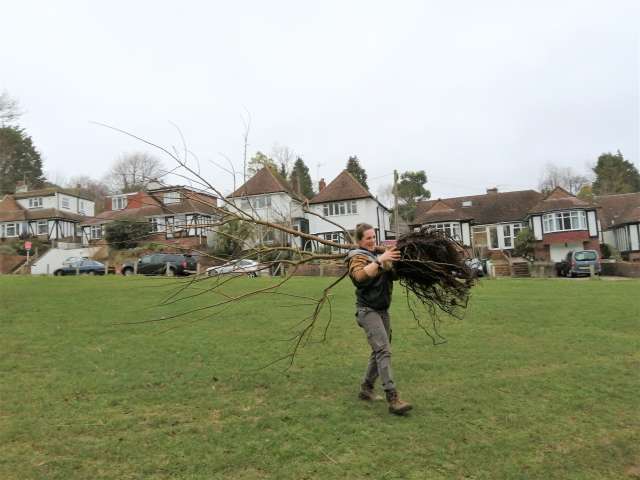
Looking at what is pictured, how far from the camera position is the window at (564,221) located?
38.7 m

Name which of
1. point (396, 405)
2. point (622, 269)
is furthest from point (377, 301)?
point (622, 269)

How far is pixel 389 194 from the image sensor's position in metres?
75.7

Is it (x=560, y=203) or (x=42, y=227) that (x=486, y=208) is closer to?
(x=560, y=203)

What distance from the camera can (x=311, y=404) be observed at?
5609 millimetres

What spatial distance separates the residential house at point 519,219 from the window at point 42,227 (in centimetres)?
3894

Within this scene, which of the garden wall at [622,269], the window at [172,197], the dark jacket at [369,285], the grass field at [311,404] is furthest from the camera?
the garden wall at [622,269]

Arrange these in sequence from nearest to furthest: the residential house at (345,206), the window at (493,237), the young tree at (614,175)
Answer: the residential house at (345,206)
the window at (493,237)
the young tree at (614,175)

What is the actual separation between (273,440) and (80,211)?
60089 millimetres

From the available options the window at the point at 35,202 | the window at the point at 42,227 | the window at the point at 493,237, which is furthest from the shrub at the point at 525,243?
the window at the point at 35,202

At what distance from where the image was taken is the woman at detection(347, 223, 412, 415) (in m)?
5.16

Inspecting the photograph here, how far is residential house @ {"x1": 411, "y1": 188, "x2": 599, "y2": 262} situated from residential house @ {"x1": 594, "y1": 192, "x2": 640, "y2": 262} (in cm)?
491

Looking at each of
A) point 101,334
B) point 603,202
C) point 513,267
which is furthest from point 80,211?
point 603,202

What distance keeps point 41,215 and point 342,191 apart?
32776mm

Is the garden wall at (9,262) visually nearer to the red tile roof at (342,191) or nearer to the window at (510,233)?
the red tile roof at (342,191)
